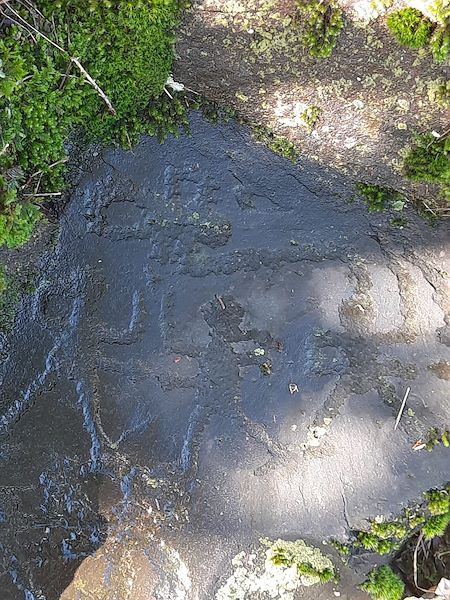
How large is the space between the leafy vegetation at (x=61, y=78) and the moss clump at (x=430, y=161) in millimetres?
1191

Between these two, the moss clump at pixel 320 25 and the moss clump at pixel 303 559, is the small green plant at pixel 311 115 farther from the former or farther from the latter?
the moss clump at pixel 303 559

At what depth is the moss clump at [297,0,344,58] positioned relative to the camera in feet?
7.25

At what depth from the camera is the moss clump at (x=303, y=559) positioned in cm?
264

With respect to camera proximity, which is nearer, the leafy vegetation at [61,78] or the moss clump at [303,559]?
the leafy vegetation at [61,78]

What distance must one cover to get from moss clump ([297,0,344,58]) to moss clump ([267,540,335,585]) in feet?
7.43

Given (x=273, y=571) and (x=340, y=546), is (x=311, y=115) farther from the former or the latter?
(x=273, y=571)

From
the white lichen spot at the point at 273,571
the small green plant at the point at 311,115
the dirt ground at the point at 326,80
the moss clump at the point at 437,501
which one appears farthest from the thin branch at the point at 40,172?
the moss clump at the point at 437,501

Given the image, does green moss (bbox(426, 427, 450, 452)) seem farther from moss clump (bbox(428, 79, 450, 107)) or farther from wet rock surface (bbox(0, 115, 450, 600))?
moss clump (bbox(428, 79, 450, 107))

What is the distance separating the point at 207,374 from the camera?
2.66m

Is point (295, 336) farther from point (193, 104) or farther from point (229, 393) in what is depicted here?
point (193, 104)

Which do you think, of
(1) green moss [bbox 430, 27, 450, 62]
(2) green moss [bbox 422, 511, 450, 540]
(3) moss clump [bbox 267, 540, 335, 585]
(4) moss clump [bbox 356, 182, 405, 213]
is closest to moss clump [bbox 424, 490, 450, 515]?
(2) green moss [bbox 422, 511, 450, 540]

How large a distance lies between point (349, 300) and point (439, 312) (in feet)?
1.46

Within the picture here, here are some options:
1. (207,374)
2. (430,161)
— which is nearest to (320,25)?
(430,161)

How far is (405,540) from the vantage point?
269 cm
